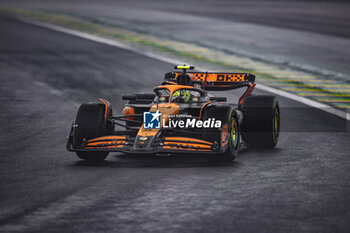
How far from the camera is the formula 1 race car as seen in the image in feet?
33.8

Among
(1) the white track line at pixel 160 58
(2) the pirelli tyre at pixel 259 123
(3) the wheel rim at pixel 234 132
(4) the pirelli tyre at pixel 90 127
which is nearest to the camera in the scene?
(4) the pirelli tyre at pixel 90 127

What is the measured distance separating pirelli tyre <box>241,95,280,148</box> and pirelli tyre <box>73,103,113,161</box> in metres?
2.41

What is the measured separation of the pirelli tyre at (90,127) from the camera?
35.3ft

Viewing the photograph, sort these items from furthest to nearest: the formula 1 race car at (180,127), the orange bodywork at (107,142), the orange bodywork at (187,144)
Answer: the orange bodywork at (107,142), the formula 1 race car at (180,127), the orange bodywork at (187,144)

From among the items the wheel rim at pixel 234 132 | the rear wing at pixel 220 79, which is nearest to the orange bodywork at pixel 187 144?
the wheel rim at pixel 234 132

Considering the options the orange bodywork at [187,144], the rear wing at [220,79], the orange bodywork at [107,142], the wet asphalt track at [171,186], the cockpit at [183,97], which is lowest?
the wet asphalt track at [171,186]

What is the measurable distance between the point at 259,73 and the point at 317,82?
220 centimetres

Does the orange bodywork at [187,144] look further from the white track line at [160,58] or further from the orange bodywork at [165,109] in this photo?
the white track line at [160,58]

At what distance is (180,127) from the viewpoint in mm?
10758

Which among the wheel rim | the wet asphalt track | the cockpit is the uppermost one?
the cockpit

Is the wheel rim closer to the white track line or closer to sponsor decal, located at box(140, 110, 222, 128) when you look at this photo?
sponsor decal, located at box(140, 110, 222, 128)

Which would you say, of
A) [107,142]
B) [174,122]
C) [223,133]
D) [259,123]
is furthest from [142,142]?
[259,123]

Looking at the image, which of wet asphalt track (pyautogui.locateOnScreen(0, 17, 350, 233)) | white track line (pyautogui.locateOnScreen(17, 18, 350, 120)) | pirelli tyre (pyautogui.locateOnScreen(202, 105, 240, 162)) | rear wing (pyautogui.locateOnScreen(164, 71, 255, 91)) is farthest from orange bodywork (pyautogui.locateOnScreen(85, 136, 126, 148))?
white track line (pyautogui.locateOnScreen(17, 18, 350, 120))

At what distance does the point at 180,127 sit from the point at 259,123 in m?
1.91
